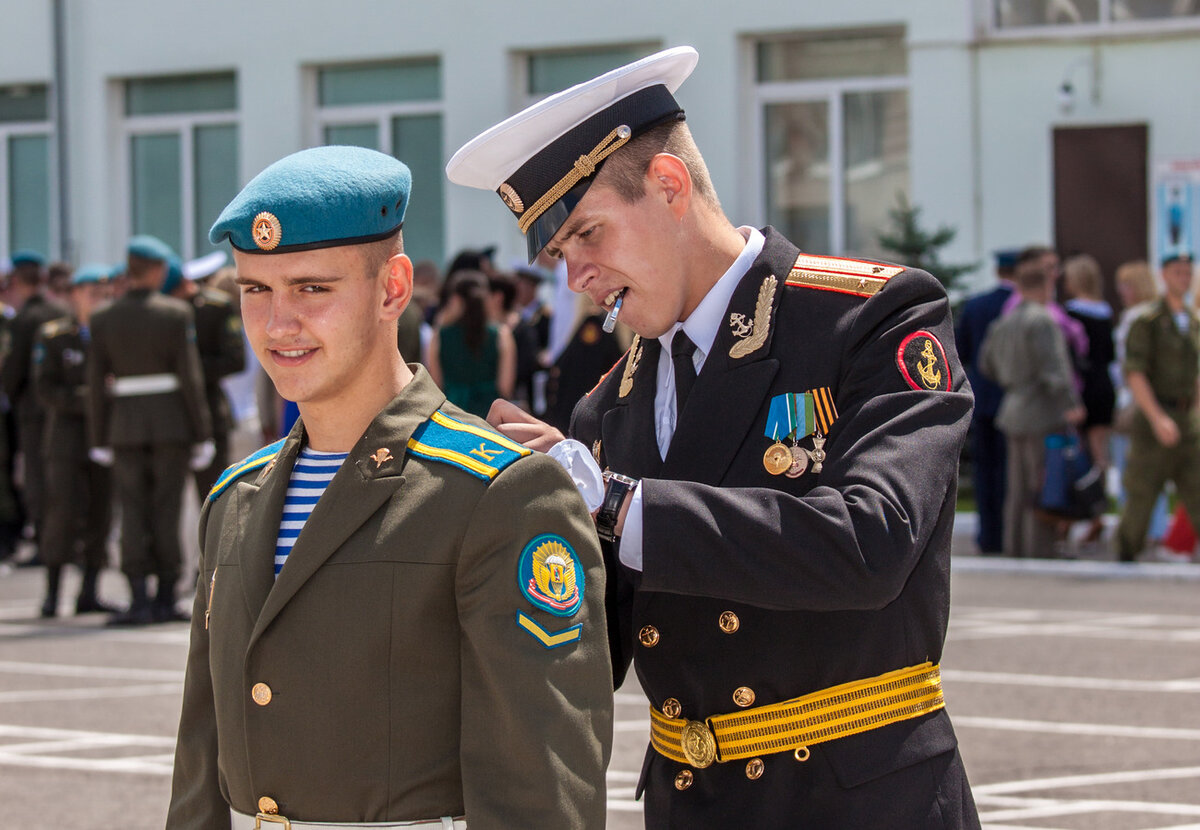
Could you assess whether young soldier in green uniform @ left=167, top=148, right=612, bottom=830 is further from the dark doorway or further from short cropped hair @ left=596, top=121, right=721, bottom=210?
the dark doorway

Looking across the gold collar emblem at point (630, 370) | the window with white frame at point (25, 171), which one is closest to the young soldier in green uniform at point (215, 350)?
the gold collar emblem at point (630, 370)

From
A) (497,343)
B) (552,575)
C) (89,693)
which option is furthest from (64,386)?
(552,575)

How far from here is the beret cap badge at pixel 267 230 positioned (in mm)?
2406

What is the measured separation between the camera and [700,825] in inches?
106

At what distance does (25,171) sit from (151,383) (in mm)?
11825

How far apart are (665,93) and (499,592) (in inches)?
34.5

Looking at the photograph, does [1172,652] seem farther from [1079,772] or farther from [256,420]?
[256,420]

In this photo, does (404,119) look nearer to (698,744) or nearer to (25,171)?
(25,171)

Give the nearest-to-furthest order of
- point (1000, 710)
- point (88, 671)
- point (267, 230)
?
1. point (267, 230)
2. point (1000, 710)
3. point (88, 671)

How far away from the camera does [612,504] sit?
2.50 m

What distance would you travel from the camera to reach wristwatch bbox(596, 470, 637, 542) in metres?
2.49

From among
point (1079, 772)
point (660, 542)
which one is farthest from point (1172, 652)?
point (660, 542)

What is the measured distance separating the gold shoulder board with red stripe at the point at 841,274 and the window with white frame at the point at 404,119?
15851mm

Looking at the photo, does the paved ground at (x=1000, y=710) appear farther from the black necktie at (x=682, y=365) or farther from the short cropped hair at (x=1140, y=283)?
the black necktie at (x=682, y=365)
